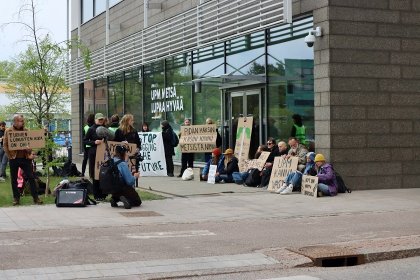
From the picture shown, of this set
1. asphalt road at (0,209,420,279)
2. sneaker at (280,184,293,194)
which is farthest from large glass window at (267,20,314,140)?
asphalt road at (0,209,420,279)

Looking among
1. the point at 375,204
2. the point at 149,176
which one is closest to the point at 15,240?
the point at 375,204

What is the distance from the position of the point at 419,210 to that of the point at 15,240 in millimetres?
7002

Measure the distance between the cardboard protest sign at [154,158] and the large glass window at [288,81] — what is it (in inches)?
156

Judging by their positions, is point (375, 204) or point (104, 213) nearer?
point (104, 213)

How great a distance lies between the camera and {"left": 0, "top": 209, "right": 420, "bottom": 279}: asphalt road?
7758 mm

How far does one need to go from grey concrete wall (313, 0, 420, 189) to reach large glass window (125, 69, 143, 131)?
1158 centimetres

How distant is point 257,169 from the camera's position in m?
16.5

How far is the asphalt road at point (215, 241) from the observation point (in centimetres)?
776

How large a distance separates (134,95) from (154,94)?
206cm

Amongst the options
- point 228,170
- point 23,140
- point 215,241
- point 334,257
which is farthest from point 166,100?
point 334,257

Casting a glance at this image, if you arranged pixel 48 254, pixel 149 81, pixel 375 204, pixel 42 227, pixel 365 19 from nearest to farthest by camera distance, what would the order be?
pixel 48 254 → pixel 42 227 → pixel 375 204 → pixel 365 19 → pixel 149 81

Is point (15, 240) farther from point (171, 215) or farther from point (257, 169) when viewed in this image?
point (257, 169)

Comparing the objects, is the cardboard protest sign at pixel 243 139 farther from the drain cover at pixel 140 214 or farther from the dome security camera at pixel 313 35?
the drain cover at pixel 140 214

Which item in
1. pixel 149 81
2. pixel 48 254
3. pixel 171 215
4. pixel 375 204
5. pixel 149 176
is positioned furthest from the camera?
pixel 149 81
